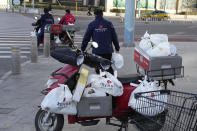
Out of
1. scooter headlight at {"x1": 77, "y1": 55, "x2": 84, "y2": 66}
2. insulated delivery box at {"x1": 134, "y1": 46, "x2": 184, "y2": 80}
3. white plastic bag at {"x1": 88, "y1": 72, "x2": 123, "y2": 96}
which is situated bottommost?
white plastic bag at {"x1": 88, "y1": 72, "x2": 123, "y2": 96}

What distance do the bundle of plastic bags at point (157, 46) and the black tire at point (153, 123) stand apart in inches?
48.6

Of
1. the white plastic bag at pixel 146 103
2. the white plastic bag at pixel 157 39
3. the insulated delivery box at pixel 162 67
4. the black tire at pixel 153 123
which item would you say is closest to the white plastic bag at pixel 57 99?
the white plastic bag at pixel 146 103

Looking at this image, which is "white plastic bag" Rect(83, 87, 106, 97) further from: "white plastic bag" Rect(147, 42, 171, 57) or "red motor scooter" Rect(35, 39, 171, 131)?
"white plastic bag" Rect(147, 42, 171, 57)

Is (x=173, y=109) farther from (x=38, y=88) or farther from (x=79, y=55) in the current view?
(x=38, y=88)

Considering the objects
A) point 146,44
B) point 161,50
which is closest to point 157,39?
point 146,44

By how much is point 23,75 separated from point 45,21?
5.15 metres

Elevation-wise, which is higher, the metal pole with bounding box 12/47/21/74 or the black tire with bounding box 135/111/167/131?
the metal pole with bounding box 12/47/21/74

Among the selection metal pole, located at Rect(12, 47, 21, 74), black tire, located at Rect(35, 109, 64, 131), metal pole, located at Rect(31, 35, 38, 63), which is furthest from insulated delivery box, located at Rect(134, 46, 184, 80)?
metal pole, located at Rect(31, 35, 38, 63)

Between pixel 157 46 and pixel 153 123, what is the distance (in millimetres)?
1427

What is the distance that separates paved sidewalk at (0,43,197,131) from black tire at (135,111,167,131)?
100 cm

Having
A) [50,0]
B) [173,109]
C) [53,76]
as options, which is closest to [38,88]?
[53,76]

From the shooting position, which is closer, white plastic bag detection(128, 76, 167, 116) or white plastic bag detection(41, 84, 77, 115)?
white plastic bag detection(128, 76, 167, 116)

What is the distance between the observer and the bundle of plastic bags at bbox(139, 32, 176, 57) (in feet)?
16.7

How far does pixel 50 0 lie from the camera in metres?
63.6
